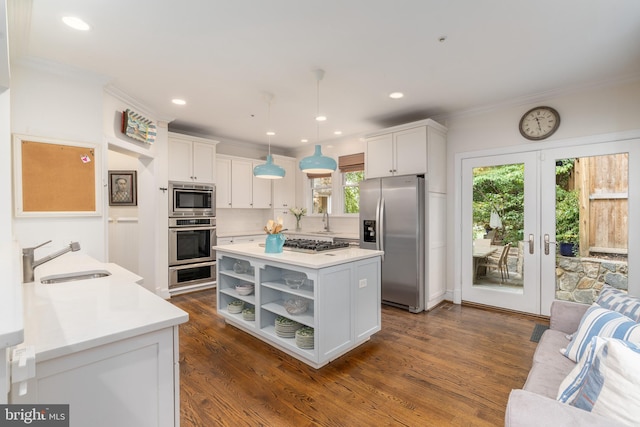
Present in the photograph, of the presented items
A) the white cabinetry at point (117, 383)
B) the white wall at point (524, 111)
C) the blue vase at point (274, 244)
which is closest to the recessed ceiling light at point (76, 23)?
the blue vase at point (274, 244)

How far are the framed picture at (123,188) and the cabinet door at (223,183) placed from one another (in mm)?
1285

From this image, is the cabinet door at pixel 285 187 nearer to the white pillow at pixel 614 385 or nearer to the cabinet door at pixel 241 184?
the cabinet door at pixel 241 184

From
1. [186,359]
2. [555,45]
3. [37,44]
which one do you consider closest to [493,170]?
[555,45]

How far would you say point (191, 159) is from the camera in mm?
4715

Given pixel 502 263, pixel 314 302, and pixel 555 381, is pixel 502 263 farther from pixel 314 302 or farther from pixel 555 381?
pixel 314 302

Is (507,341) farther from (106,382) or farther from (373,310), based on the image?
(106,382)

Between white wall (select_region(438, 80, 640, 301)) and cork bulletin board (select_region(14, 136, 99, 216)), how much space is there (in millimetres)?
4263

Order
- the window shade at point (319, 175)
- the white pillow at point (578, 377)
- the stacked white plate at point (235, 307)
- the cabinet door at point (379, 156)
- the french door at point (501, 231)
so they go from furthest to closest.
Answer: the window shade at point (319, 175) < the cabinet door at point (379, 156) < the french door at point (501, 231) < the stacked white plate at point (235, 307) < the white pillow at point (578, 377)

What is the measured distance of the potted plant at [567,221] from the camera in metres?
3.36

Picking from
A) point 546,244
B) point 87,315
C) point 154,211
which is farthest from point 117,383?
point 546,244

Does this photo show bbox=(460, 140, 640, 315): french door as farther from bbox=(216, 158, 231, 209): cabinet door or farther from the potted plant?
bbox=(216, 158, 231, 209): cabinet door

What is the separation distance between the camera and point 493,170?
3.88 m

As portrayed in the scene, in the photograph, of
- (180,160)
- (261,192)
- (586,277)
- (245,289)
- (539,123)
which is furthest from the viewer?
(261,192)

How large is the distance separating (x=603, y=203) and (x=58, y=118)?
18.0 feet
